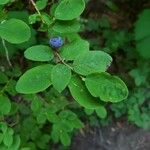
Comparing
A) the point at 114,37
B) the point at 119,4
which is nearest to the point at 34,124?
the point at 114,37

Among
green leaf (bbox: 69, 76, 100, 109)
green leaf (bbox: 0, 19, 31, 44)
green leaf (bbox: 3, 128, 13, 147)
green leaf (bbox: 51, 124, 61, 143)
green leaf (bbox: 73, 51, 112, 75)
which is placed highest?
green leaf (bbox: 0, 19, 31, 44)

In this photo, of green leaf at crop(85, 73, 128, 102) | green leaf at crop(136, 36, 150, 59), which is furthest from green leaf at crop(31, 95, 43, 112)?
green leaf at crop(136, 36, 150, 59)

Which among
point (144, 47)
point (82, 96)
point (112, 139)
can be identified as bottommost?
point (112, 139)

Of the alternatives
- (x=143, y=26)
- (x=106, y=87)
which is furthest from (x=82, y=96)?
(x=143, y=26)

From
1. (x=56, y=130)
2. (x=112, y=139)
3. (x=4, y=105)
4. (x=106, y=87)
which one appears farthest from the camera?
(x=112, y=139)

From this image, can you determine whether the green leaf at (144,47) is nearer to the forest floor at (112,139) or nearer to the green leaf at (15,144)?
the forest floor at (112,139)

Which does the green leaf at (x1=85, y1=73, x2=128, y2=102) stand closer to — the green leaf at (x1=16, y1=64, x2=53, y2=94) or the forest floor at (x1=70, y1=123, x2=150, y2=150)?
the green leaf at (x1=16, y1=64, x2=53, y2=94)

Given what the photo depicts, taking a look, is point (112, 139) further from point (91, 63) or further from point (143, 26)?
point (91, 63)
